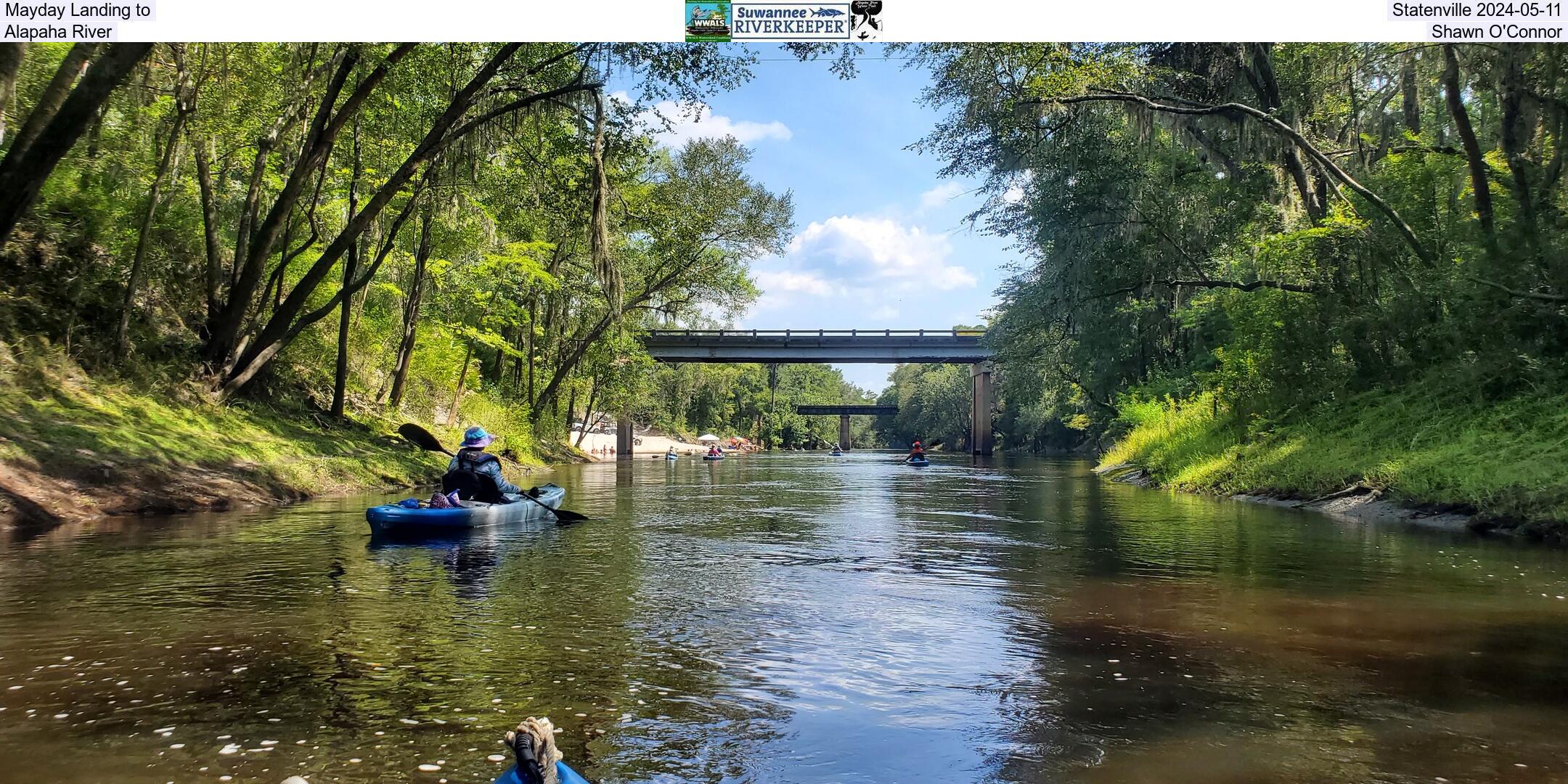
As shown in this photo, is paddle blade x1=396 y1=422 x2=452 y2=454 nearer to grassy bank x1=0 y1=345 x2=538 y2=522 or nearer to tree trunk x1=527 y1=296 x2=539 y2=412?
grassy bank x1=0 y1=345 x2=538 y2=522

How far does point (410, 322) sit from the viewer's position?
2530 cm

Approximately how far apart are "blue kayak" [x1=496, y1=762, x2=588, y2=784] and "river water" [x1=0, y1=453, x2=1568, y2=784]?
0.68m

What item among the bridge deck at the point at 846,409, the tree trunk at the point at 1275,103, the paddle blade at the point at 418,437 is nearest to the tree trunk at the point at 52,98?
the paddle blade at the point at 418,437

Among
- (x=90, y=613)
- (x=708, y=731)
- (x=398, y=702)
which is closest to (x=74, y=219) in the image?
(x=90, y=613)

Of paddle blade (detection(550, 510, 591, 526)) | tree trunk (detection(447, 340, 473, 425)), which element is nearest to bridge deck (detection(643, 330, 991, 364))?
tree trunk (detection(447, 340, 473, 425))

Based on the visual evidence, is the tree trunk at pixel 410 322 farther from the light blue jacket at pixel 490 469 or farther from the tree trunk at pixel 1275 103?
the tree trunk at pixel 1275 103

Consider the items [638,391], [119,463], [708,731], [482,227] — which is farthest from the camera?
[638,391]

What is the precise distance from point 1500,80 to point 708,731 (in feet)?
50.7

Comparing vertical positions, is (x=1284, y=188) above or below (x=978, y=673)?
above

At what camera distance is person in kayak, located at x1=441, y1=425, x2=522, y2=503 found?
12.5 metres

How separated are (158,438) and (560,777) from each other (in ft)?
47.3

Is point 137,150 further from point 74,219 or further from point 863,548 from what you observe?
point 863,548

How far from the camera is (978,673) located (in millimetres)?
5367

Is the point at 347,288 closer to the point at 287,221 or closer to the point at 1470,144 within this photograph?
the point at 287,221
